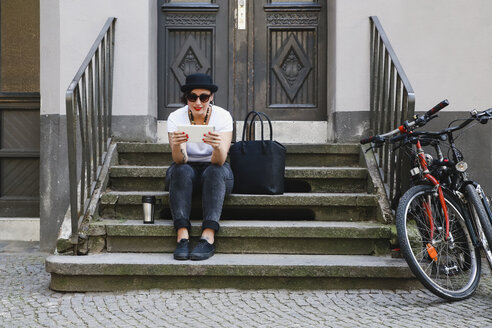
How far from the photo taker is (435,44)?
15.2 ft

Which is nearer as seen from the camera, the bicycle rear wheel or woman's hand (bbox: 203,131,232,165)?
the bicycle rear wheel

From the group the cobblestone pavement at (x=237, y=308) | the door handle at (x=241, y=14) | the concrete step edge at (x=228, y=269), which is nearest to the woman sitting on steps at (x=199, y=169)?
the concrete step edge at (x=228, y=269)

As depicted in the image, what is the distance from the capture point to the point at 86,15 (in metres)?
4.71

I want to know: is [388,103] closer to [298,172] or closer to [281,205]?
[298,172]

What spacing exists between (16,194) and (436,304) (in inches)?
160

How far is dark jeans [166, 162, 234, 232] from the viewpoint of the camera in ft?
11.6

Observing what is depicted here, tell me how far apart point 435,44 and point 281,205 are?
6.89 feet

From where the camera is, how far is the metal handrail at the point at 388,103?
3.67 m

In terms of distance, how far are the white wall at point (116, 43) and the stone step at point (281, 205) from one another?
1085mm

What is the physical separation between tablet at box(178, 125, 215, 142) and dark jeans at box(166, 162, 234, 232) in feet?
1.12

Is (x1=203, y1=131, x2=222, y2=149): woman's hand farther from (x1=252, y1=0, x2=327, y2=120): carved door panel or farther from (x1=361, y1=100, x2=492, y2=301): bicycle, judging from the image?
(x1=252, y1=0, x2=327, y2=120): carved door panel

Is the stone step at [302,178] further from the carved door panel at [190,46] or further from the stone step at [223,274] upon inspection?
the carved door panel at [190,46]

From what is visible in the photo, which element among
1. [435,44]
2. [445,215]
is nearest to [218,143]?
[445,215]

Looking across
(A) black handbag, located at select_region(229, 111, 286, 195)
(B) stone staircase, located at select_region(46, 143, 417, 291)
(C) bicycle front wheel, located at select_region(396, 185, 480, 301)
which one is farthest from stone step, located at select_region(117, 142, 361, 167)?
(C) bicycle front wheel, located at select_region(396, 185, 480, 301)
